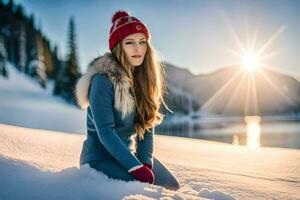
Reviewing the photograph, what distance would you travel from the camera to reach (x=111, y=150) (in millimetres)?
2359

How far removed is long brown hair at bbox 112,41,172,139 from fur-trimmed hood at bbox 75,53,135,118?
11cm

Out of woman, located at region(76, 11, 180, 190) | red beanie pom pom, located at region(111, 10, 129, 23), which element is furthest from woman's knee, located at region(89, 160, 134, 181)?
red beanie pom pom, located at region(111, 10, 129, 23)

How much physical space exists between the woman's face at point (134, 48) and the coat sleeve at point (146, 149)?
0.60m

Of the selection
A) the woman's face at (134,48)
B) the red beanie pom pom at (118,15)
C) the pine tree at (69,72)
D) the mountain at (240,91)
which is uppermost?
the mountain at (240,91)

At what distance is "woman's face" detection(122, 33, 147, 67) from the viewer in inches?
106

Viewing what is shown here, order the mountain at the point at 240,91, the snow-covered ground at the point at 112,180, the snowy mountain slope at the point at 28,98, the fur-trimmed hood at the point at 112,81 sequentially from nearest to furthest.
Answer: the snow-covered ground at the point at 112,180
the fur-trimmed hood at the point at 112,81
the snowy mountain slope at the point at 28,98
the mountain at the point at 240,91

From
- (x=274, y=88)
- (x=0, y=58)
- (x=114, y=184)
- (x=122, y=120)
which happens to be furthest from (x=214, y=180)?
(x=274, y=88)

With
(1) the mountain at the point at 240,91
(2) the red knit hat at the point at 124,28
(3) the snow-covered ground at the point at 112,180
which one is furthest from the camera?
(1) the mountain at the point at 240,91

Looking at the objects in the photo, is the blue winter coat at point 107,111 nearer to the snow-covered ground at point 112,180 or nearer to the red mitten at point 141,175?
the red mitten at point 141,175

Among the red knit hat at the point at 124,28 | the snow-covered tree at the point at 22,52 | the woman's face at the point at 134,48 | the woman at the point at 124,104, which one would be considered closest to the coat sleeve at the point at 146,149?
the woman at the point at 124,104

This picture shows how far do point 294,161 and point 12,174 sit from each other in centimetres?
434

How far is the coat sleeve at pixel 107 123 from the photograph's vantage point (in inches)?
91.6

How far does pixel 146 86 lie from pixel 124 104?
37 centimetres

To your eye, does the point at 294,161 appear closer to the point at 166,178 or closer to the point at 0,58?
the point at 166,178
